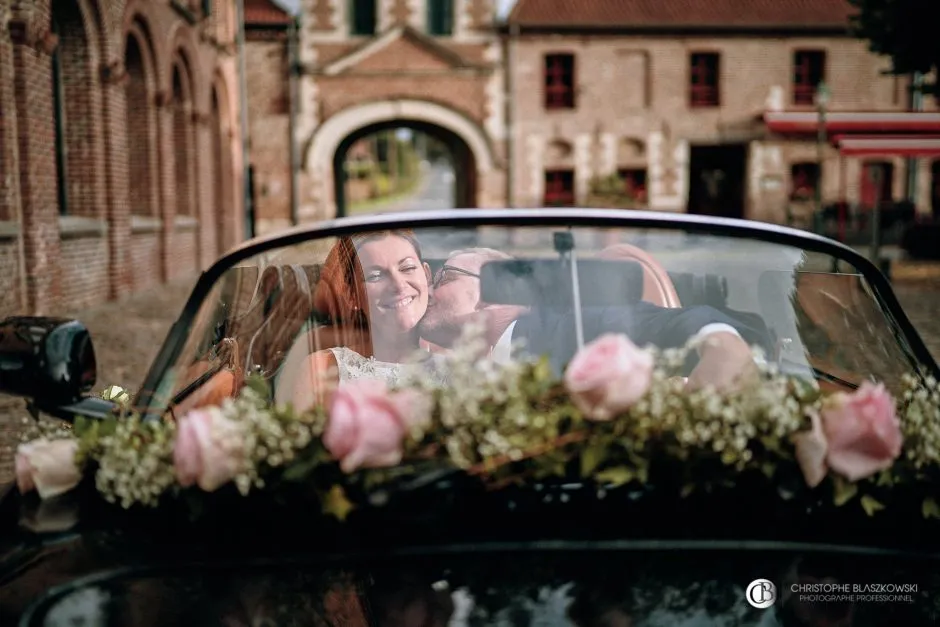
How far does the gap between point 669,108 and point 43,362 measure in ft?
108

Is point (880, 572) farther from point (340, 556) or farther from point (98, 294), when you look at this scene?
point (98, 294)

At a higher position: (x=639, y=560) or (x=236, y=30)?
(x=236, y=30)

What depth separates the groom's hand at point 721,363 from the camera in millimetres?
1755

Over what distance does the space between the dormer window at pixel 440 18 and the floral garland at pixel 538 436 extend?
32160 millimetres

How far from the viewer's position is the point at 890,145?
46.5 feet

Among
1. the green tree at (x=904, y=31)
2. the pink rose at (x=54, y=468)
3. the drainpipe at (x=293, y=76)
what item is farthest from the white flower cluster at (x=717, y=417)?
the drainpipe at (x=293, y=76)

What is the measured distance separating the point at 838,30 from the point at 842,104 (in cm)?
244

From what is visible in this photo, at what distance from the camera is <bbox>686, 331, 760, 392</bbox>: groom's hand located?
1.76 meters

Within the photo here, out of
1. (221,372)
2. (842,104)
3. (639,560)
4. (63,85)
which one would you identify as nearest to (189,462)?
(639,560)

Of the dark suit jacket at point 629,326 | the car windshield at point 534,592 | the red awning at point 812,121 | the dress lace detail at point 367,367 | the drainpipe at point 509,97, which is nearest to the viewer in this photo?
the car windshield at point 534,592

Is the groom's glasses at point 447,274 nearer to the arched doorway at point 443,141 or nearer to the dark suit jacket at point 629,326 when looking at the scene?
the dark suit jacket at point 629,326

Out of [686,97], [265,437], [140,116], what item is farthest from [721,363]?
[686,97]

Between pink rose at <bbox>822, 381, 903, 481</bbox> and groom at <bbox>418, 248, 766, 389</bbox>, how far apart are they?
0.61 feet

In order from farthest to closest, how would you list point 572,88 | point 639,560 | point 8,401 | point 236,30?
point 572,88 → point 236,30 → point 8,401 → point 639,560
